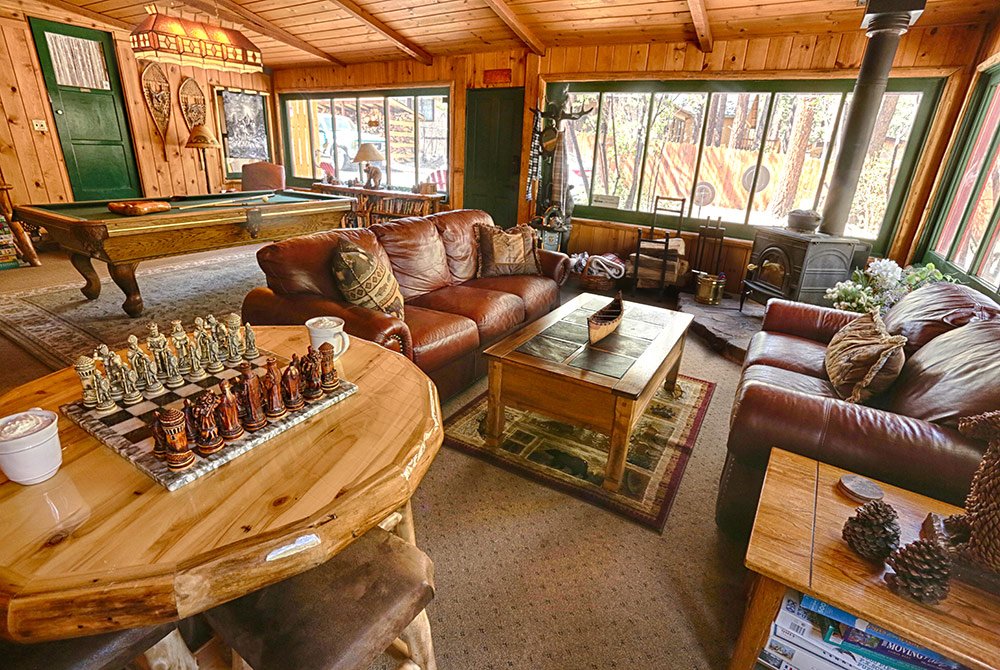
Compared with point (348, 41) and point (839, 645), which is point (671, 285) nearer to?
point (839, 645)

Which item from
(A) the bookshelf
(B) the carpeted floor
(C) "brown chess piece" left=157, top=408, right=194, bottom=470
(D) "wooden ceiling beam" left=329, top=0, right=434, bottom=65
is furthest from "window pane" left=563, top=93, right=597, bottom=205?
(C) "brown chess piece" left=157, top=408, right=194, bottom=470

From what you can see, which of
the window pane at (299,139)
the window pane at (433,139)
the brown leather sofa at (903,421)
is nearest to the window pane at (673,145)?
the window pane at (433,139)

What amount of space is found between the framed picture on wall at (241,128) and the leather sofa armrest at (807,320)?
7.50 metres

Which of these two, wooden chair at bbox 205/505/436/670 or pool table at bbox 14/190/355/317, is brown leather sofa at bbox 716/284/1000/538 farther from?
pool table at bbox 14/190/355/317

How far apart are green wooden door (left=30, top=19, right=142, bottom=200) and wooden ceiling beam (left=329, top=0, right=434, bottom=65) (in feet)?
10.7

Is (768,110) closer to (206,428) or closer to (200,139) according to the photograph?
(206,428)

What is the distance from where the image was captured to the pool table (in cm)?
330

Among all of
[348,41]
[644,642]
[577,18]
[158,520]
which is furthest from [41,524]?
[348,41]

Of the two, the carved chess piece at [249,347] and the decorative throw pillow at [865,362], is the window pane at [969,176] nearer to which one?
the decorative throw pillow at [865,362]

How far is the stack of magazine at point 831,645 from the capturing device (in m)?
1.11

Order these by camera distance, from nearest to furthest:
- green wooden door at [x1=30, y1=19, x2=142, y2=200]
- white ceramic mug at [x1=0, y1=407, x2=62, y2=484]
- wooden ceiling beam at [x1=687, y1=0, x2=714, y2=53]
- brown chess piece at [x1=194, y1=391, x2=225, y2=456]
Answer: white ceramic mug at [x1=0, y1=407, x2=62, y2=484]
brown chess piece at [x1=194, y1=391, x2=225, y2=456]
wooden ceiling beam at [x1=687, y1=0, x2=714, y2=53]
green wooden door at [x1=30, y1=19, x2=142, y2=200]

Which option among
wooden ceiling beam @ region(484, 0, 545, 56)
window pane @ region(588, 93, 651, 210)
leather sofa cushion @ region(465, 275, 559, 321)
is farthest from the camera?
window pane @ region(588, 93, 651, 210)

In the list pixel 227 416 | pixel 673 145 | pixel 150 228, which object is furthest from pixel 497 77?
pixel 227 416

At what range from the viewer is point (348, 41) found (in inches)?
240
